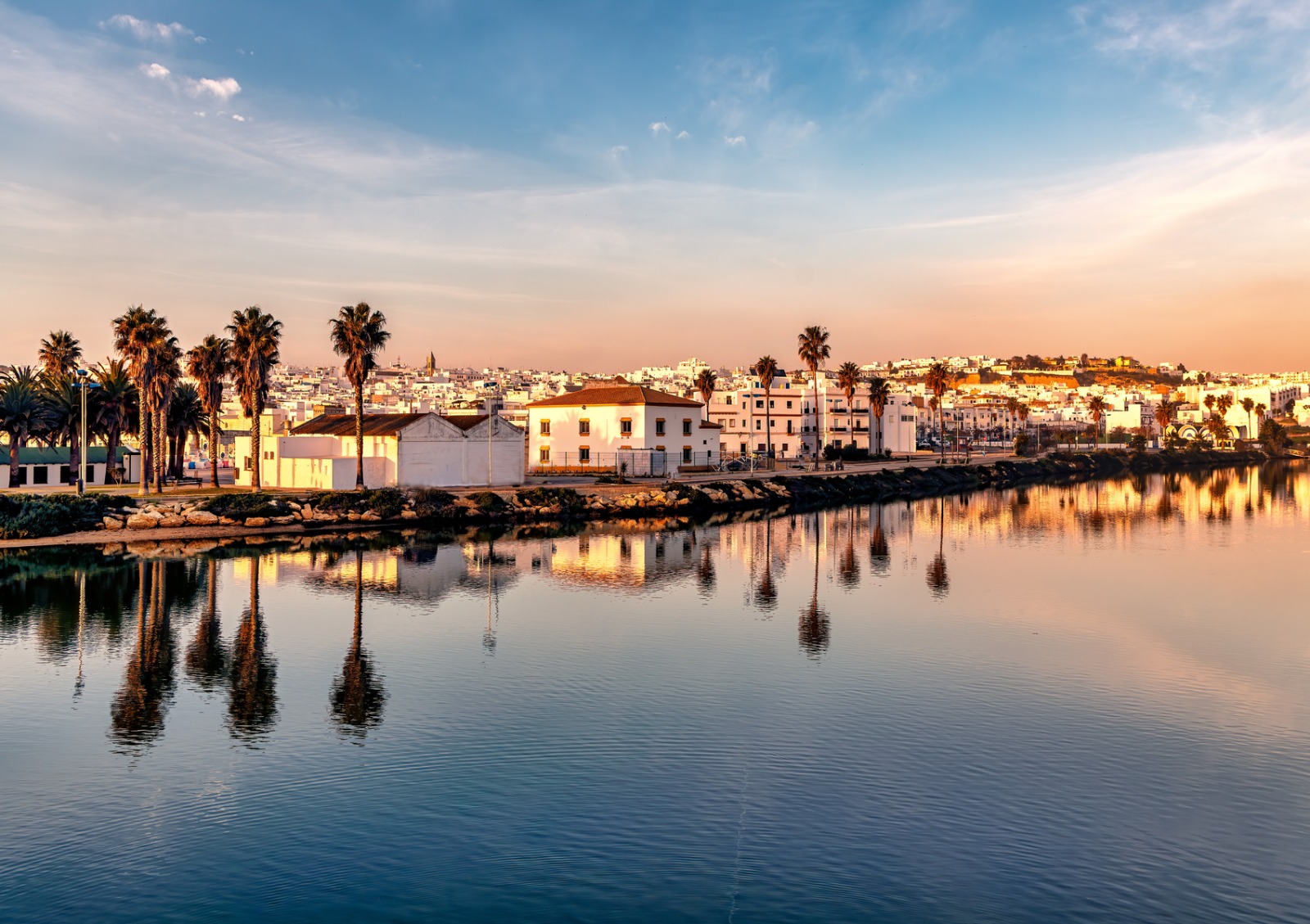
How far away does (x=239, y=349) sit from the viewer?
68.6 m

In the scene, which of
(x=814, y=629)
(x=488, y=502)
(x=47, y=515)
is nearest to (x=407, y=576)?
(x=814, y=629)

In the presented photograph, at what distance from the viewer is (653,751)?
1986cm

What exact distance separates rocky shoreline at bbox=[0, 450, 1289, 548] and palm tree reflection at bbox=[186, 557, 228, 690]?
2333 centimetres

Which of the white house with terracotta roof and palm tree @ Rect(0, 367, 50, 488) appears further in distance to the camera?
the white house with terracotta roof

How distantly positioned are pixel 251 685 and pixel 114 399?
57.1 m

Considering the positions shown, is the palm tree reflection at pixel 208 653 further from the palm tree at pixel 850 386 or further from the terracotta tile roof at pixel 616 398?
the palm tree at pixel 850 386

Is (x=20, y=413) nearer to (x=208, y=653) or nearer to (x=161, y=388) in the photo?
(x=161, y=388)

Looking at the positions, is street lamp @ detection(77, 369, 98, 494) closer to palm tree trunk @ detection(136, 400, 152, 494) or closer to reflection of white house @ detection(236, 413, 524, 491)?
palm tree trunk @ detection(136, 400, 152, 494)

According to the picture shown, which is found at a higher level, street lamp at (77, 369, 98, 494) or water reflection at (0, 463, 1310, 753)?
street lamp at (77, 369, 98, 494)

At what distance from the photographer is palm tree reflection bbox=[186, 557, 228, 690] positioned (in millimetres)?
26198

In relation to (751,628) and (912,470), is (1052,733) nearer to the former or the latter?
(751,628)

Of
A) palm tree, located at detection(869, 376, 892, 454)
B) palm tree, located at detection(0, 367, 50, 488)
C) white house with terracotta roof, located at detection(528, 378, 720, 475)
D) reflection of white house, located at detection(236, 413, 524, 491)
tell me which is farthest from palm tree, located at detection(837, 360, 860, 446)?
palm tree, located at detection(0, 367, 50, 488)

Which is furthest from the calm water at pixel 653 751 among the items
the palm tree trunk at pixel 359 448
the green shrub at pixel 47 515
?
the palm tree trunk at pixel 359 448

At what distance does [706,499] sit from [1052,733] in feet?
193
